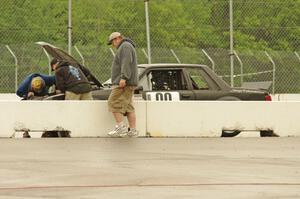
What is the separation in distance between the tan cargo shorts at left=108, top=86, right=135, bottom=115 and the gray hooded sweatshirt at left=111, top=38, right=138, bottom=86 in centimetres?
18

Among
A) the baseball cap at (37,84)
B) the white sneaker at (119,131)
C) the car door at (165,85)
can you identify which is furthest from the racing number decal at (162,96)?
the white sneaker at (119,131)

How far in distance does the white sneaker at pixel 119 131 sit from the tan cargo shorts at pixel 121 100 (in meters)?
0.26

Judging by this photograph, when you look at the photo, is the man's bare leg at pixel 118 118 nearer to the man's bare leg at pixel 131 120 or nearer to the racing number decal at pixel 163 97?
the man's bare leg at pixel 131 120

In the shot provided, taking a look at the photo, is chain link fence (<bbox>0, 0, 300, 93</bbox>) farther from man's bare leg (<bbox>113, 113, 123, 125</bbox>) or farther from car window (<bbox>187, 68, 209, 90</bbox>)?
man's bare leg (<bbox>113, 113, 123, 125</bbox>)

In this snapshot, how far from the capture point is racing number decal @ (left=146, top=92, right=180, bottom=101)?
20156 millimetres

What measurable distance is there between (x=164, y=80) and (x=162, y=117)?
231 centimetres

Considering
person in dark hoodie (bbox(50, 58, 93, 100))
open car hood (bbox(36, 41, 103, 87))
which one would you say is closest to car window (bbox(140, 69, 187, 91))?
open car hood (bbox(36, 41, 103, 87))

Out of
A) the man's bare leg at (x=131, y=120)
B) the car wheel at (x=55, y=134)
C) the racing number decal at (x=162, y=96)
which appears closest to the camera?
the man's bare leg at (x=131, y=120)

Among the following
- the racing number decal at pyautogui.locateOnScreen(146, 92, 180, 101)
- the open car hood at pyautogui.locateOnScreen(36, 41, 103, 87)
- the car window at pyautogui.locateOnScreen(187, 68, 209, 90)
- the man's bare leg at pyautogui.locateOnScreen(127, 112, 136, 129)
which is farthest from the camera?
the car window at pyautogui.locateOnScreen(187, 68, 209, 90)

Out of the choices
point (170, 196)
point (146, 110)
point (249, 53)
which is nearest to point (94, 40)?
point (249, 53)

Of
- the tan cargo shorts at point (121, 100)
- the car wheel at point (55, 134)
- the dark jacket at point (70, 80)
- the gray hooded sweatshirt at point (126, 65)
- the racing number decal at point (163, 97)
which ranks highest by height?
the gray hooded sweatshirt at point (126, 65)

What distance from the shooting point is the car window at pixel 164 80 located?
67.6ft

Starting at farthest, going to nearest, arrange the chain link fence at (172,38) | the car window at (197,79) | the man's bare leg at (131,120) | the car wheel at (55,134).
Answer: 1. the chain link fence at (172,38)
2. the car window at (197,79)
3. the car wheel at (55,134)
4. the man's bare leg at (131,120)

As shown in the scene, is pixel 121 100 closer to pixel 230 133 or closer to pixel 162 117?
pixel 162 117
